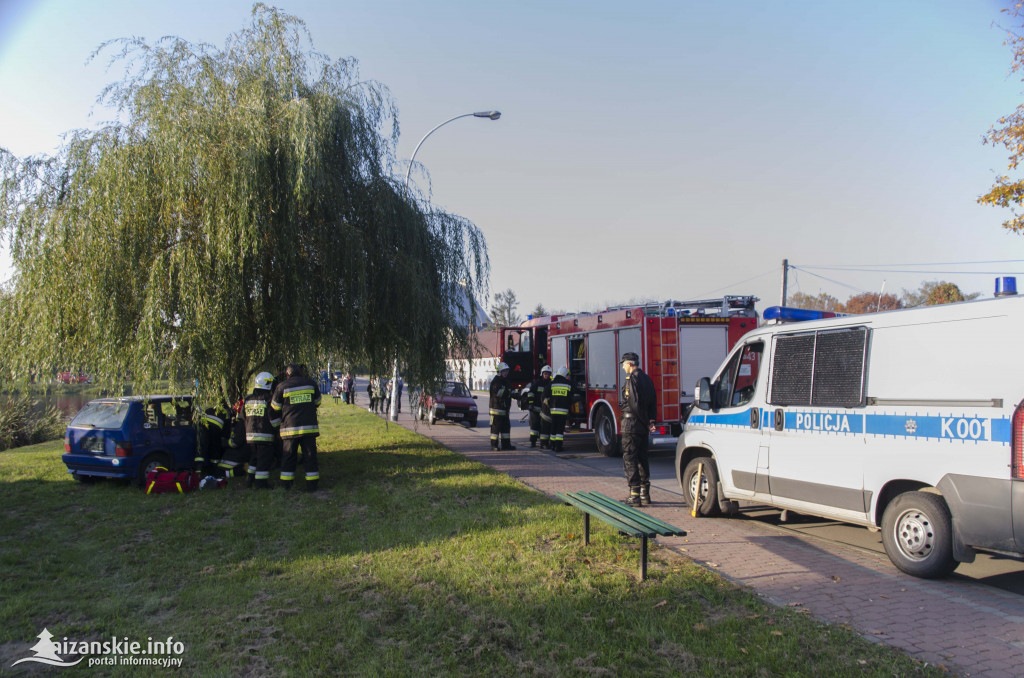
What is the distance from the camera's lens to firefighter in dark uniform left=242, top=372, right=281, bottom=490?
9.36m

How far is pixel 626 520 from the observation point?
5305 mm

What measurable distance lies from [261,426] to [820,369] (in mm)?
7285

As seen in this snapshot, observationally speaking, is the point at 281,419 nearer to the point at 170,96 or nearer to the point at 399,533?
the point at 399,533

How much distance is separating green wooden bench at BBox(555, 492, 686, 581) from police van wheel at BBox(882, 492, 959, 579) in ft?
5.83

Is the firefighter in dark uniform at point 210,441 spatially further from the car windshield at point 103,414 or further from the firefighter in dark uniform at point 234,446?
the car windshield at point 103,414

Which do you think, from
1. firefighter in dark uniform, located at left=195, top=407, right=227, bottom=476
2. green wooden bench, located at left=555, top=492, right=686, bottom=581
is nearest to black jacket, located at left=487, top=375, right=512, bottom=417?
firefighter in dark uniform, located at left=195, top=407, right=227, bottom=476

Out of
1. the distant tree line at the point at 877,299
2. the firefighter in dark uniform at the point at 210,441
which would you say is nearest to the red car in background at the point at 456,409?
the firefighter in dark uniform at the point at 210,441

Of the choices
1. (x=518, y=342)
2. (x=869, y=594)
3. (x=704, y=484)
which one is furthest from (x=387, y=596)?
(x=518, y=342)

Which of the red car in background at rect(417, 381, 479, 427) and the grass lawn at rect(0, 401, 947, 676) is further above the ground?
the red car in background at rect(417, 381, 479, 427)

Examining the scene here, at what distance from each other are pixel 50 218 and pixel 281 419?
408 centimetres

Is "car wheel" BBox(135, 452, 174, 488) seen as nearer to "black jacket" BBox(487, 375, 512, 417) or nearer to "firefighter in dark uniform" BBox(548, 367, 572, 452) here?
"black jacket" BBox(487, 375, 512, 417)

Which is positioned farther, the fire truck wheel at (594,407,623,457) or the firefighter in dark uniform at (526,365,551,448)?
the firefighter in dark uniform at (526,365,551,448)

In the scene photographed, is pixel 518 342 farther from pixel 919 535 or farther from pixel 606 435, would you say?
pixel 919 535

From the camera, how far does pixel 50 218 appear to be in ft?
29.1
